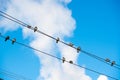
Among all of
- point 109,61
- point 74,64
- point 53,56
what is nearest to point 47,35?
point 53,56

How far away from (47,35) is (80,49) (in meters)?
3.65

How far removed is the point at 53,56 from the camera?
24969mm

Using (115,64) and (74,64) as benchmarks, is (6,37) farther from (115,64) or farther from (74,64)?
(115,64)

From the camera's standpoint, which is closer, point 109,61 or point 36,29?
point 36,29

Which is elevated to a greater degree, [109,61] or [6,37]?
[109,61]

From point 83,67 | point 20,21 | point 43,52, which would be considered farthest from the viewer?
point 83,67

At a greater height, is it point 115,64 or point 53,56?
point 115,64

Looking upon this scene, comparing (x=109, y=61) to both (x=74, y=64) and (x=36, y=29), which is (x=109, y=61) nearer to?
(x=74, y=64)

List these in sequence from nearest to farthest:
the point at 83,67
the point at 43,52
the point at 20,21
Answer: the point at 20,21 → the point at 43,52 → the point at 83,67

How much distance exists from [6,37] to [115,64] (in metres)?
10.5

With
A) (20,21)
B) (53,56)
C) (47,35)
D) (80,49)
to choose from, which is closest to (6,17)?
(20,21)

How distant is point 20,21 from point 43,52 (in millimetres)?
3422

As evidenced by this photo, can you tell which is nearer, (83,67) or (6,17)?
(6,17)

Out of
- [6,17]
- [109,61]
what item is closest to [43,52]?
[6,17]
